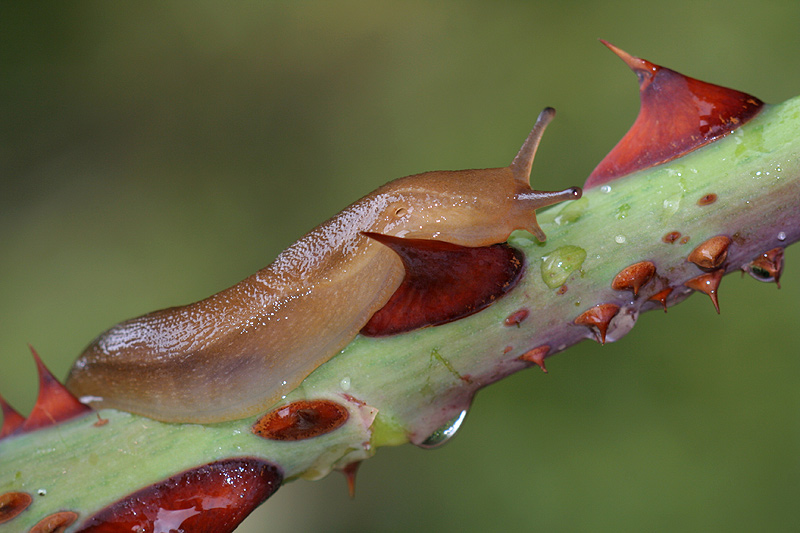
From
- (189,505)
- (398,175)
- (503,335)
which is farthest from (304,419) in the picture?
(398,175)

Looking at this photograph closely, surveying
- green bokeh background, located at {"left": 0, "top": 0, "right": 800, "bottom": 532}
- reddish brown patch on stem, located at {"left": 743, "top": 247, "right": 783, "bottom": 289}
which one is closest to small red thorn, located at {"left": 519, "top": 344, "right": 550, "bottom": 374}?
reddish brown patch on stem, located at {"left": 743, "top": 247, "right": 783, "bottom": 289}

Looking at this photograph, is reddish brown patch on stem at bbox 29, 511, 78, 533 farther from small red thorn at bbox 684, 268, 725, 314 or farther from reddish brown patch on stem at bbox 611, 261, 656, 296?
small red thorn at bbox 684, 268, 725, 314

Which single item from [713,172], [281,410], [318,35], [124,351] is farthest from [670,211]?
[318,35]

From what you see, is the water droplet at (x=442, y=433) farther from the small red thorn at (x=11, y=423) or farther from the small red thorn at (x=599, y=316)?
the small red thorn at (x=11, y=423)

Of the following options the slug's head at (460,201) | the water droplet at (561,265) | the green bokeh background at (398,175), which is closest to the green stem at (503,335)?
the water droplet at (561,265)

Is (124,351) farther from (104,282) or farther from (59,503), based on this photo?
(104,282)
